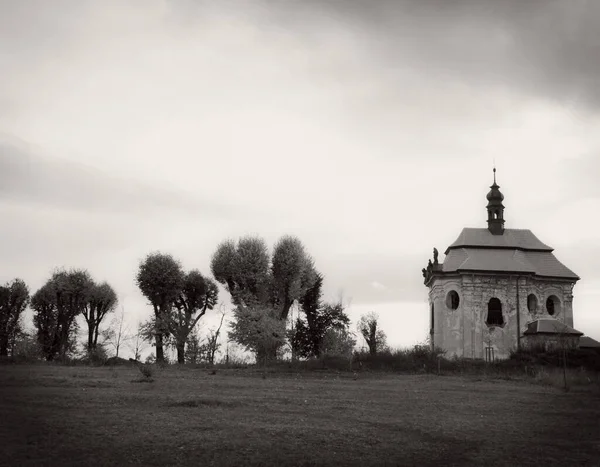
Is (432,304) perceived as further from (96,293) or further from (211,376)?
(211,376)

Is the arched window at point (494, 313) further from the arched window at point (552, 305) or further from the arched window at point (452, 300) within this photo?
the arched window at point (552, 305)

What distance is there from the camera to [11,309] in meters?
62.3

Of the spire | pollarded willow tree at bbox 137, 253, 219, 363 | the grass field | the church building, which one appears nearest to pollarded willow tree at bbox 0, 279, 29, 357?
pollarded willow tree at bbox 137, 253, 219, 363

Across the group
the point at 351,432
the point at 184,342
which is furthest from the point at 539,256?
the point at 351,432

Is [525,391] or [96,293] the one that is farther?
[96,293]

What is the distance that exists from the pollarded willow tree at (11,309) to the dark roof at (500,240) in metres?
38.5

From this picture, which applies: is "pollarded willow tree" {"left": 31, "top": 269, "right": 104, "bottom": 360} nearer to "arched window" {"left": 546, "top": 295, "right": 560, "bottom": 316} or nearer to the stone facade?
the stone facade

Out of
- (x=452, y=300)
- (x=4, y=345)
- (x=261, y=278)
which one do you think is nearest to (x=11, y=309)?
(x=4, y=345)

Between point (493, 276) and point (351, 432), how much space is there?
50568 millimetres

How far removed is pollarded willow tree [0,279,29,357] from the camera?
5862 centimetres

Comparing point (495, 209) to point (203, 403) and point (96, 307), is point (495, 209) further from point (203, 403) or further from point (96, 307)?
point (203, 403)

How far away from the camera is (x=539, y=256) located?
71.6 meters

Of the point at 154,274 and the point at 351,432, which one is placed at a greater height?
the point at 154,274

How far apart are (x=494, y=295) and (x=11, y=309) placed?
136 ft
